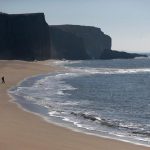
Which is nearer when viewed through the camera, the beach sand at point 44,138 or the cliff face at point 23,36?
the beach sand at point 44,138

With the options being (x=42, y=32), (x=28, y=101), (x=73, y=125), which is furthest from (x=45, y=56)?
(x=73, y=125)

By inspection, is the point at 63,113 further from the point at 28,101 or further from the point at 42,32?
the point at 42,32

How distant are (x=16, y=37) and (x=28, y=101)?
429 feet

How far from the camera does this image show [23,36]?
169250 mm

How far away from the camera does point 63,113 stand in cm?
3027

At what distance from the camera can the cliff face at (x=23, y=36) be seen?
531 feet

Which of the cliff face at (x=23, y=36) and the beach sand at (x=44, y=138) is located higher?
the cliff face at (x=23, y=36)

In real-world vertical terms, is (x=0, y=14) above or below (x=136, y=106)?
above

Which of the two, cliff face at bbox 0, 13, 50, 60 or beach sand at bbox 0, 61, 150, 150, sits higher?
cliff face at bbox 0, 13, 50, 60

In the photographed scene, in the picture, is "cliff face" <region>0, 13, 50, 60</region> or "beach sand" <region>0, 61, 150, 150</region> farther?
"cliff face" <region>0, 13, 50, 60</region>

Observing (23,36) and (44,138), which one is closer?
(44,138)

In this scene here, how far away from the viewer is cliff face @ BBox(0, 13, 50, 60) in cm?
16200

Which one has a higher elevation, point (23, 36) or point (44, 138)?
point (23, 36)

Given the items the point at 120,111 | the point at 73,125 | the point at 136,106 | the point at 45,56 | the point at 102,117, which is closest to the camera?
the point at 73,125
